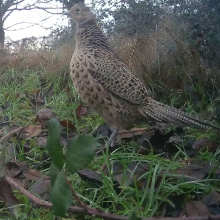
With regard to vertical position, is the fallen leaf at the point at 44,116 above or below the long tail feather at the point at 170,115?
above

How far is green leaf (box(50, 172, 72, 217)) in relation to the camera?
863 mm

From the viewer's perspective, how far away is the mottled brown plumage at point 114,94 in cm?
302

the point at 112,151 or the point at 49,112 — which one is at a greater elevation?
the point at 49,112

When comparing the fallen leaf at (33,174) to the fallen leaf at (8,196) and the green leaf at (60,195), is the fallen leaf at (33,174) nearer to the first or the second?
the fallen leaf at (8,196)

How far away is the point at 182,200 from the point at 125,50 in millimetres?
3517

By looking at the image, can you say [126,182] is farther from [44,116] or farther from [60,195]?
[44,116]

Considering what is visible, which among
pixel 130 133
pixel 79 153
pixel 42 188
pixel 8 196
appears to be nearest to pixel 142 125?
pixel 130 133

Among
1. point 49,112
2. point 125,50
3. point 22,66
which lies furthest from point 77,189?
point 22,66

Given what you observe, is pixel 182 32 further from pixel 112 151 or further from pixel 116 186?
pixel 116 186

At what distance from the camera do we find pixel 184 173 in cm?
213

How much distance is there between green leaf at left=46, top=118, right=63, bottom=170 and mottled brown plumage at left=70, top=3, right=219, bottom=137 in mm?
2163

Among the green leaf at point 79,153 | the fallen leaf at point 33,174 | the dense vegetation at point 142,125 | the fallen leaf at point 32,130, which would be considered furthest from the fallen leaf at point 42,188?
the green leaf at point 79,153

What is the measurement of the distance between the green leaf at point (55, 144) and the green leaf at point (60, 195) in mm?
34

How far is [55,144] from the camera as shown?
84cm
